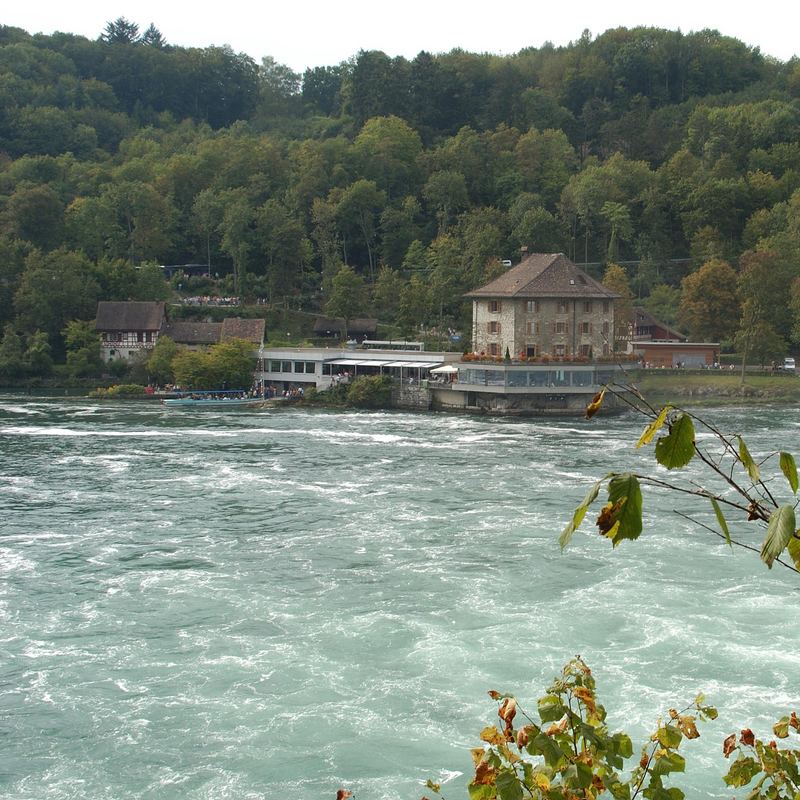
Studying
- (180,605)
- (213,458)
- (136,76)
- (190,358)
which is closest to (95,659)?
(180,605)

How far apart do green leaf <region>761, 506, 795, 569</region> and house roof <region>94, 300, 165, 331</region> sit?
73203mm

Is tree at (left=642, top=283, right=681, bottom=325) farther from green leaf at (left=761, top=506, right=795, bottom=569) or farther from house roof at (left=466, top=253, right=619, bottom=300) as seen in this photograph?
green leaf at (left=761, top=506, right=795, bottom=569)

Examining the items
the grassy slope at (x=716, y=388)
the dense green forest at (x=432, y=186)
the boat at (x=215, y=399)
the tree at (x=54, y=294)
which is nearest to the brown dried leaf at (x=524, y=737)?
the grassy slope at (x=716, y=388)

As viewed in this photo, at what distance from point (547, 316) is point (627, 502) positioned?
60.2 metres

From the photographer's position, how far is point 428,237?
93.9 m

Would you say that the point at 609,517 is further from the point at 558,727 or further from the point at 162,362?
the point at 162,362

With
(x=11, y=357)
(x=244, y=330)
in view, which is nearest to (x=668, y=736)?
(x=244, y=330)

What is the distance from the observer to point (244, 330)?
73938 millimetres

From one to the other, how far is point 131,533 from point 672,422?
27365 millimetres

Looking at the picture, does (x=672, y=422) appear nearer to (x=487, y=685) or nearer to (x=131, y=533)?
(x=487, y=685)

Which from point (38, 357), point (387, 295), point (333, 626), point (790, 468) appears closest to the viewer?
point (790, 468)

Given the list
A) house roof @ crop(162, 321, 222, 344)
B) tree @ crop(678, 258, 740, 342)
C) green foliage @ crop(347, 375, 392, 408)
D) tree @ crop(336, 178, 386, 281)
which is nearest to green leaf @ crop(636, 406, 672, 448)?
green foliage @ crop(347, 375, 392, 408)

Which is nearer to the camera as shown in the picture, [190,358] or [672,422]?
[672,422]

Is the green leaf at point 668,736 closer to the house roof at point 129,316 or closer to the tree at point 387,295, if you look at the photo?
the house roof at point 129,316
